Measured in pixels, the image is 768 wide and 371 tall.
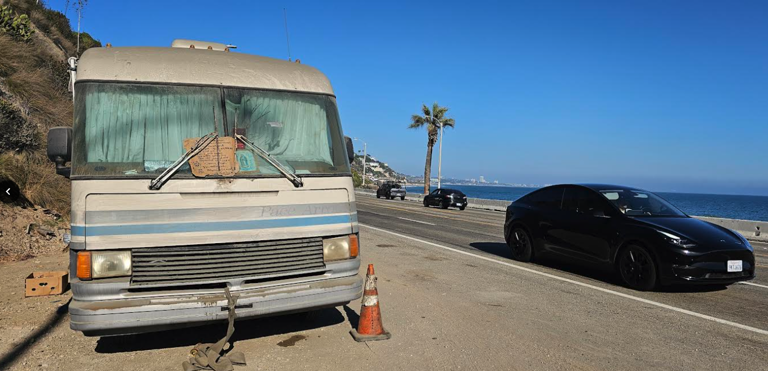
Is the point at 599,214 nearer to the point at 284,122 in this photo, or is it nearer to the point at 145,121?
the point at 284,122

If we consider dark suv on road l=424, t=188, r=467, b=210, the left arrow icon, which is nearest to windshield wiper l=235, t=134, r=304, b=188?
the left arrow icon

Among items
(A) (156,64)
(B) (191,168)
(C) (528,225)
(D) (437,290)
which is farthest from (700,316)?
(A) (156,64)

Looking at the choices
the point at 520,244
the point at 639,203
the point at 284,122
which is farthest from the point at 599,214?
the point at 284,122

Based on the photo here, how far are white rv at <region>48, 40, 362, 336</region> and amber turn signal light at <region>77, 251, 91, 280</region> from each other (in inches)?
0.5

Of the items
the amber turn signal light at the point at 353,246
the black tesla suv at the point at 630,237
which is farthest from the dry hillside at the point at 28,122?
the black tesla suv at the point at 630,237

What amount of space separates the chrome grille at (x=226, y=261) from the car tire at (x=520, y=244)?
6.20 metres

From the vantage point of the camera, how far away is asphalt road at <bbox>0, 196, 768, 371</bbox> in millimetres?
4566

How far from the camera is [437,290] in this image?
7.48 meters

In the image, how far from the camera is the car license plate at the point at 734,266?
716 cm

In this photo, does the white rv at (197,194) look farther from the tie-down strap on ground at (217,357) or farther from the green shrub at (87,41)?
the green shrub at (87,41)

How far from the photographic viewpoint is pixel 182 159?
4.56m

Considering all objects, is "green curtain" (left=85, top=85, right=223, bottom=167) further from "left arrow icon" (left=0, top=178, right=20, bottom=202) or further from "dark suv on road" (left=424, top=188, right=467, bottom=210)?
"dark suv on road" (left=424, top=188, right=467, bottom=210)

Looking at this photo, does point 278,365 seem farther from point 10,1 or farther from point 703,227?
point 10,1

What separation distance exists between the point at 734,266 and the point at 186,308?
711 centimetres
